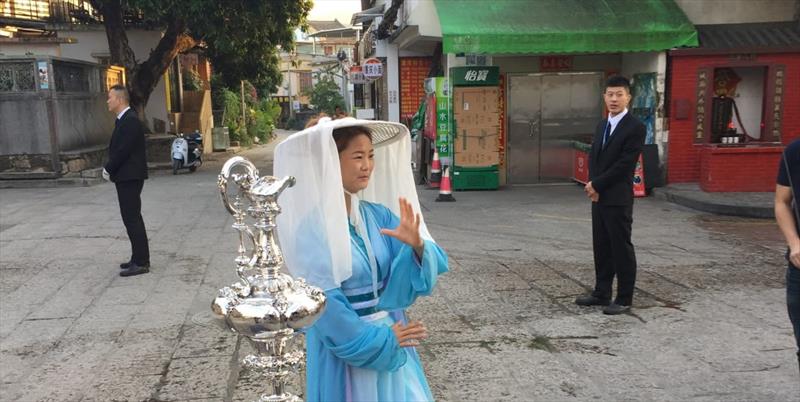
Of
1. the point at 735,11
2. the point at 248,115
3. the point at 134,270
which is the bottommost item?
the point at 134,270

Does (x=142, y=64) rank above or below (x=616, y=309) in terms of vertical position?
above

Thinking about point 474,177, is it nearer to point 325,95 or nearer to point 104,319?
point 104,319

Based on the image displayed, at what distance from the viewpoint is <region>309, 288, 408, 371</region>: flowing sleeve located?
2.08m

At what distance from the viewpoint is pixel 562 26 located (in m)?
10.8

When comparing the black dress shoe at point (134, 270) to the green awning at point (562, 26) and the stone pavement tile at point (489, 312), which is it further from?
the green awning at point (562, 26)

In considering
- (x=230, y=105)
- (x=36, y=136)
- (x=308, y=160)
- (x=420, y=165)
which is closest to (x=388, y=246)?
(x=308, y=160)

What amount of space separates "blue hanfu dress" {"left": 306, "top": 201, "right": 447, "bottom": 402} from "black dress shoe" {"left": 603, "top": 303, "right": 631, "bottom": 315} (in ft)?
10.4

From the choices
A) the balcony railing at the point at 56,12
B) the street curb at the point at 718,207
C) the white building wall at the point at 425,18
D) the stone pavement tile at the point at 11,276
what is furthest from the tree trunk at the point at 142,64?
the street curb at the point at 718,207

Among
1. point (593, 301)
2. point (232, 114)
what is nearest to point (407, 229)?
point (593, 301)

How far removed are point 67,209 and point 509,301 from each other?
27.0 ft

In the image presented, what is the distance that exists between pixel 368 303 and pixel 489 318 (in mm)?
3079

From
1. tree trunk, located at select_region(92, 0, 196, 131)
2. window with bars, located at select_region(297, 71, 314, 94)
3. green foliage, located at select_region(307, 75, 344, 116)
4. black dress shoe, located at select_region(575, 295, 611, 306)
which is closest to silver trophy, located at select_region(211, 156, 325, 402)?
black dress shoe, located at select_region(575, 295, 611, 306)

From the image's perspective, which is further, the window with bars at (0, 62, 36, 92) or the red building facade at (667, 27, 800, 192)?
the window with bars at (0, 62, 36, 92)

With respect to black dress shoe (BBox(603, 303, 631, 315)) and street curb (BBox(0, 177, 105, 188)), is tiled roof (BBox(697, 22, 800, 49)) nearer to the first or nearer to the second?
black dress shoe (BBox(603, 303, 631, 315))
